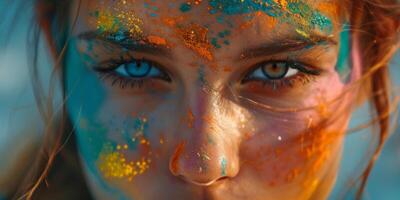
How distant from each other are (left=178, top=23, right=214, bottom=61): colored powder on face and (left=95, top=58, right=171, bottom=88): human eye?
0.08 meters

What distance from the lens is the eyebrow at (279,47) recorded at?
86cm

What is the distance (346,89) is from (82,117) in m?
0.48

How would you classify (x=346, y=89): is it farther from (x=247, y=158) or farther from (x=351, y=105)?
(x=247, y=158)

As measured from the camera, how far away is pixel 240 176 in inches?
35.5

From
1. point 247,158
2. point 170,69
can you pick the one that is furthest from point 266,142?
point 170,69

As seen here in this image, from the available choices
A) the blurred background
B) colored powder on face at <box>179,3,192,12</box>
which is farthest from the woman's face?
the blurred background

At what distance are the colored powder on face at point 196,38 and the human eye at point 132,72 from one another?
3.0 inches

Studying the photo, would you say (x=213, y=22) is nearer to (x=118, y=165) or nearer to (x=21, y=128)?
(x=118, y=165)

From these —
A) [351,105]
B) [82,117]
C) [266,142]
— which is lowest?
[82,117]

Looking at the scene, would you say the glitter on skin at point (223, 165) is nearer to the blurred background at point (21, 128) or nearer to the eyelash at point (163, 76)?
the eyelash at point (163, 76)

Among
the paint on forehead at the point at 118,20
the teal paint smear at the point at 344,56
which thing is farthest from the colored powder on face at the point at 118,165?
the teal paint smear at the point at 344,56

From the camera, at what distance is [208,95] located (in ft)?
2.87

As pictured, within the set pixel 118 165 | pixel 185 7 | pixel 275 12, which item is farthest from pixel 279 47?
pixel 118 165

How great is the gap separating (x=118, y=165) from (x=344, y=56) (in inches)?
17.3
